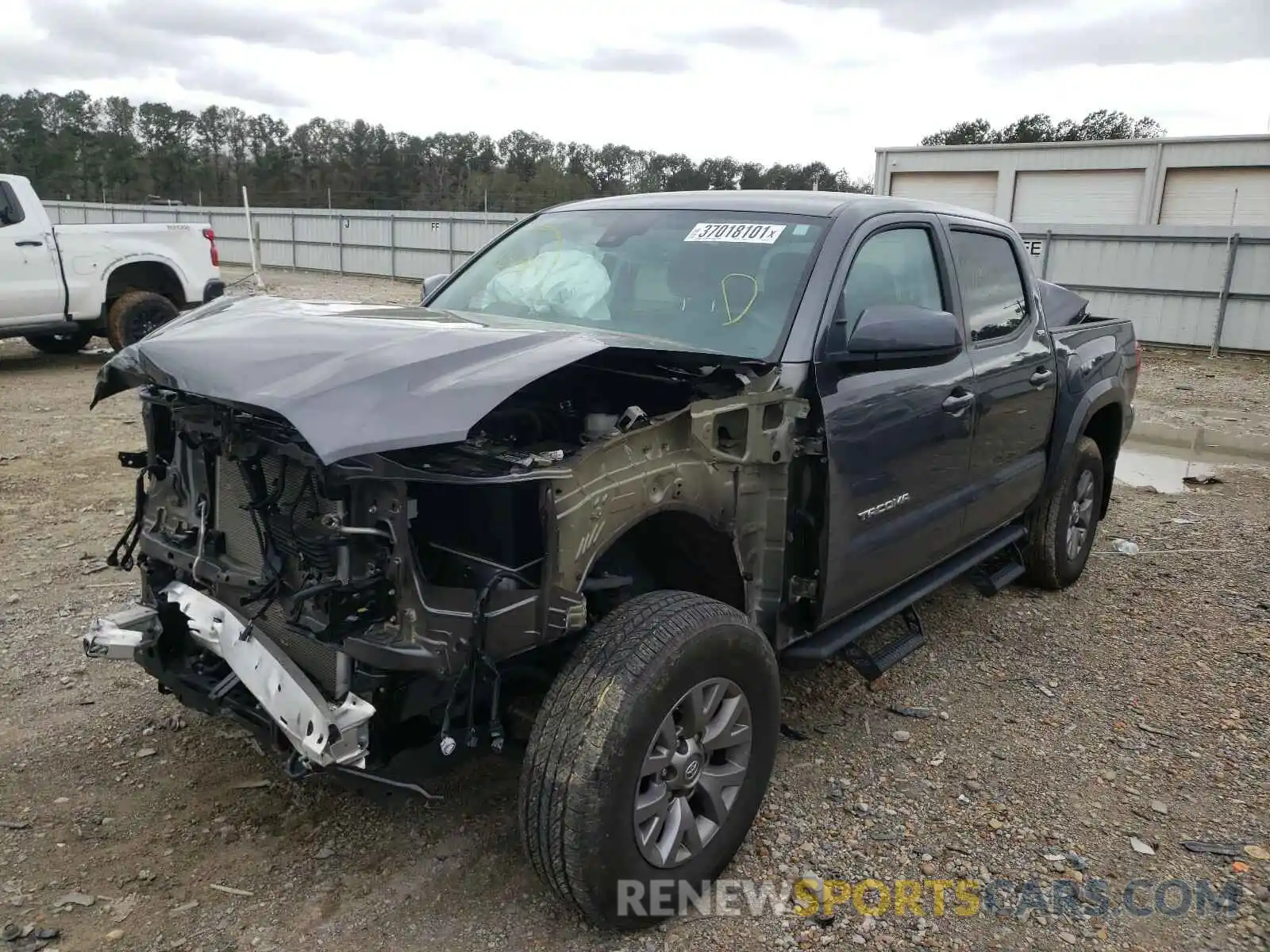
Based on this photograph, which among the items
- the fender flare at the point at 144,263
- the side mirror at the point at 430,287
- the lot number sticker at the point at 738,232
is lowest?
the fender flare at the point at 144,263

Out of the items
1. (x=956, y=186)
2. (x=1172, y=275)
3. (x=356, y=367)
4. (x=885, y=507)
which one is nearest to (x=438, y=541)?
(x=356, y=367)

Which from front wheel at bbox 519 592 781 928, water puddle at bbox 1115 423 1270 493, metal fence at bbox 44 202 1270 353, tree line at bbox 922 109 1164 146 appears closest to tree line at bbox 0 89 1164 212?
tree line at bbox 922 109 1164 146

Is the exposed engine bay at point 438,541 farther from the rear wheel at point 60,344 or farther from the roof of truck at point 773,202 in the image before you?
the rear wheel at point 60,344

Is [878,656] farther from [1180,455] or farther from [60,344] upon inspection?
[60,344]

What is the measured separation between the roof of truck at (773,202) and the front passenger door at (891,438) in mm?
85

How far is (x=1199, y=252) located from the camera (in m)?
16.2

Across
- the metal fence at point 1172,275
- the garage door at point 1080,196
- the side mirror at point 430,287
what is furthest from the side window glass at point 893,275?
the garage door at point 1080,196

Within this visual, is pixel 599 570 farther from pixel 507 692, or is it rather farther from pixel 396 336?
pixel 396 336

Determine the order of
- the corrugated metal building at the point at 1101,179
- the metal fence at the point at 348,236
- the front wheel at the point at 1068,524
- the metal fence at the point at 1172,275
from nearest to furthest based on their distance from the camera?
the front wheel at the point at 1068,524, the metal fence at the point at 1172,275, the corrugated metal building at the point at 1101,179, the metal fence at the point at 348,236

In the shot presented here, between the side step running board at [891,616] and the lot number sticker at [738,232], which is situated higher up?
the lot number sticker at [738,232]

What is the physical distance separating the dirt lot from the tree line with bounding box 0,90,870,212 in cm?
4580

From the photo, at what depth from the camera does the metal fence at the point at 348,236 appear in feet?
87.3

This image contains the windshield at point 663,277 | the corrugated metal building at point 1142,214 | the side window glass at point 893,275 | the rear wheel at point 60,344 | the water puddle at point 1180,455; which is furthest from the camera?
the corrugated metal building at point 1142,214

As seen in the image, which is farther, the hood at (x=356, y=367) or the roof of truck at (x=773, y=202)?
the roof of truck at (x=773, y=202)
